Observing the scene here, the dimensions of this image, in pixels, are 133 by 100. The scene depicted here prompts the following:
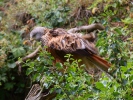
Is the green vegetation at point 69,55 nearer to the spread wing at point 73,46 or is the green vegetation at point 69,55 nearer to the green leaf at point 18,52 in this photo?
the green leaf at point 18,52

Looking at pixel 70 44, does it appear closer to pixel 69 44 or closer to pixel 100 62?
pixel 69 44

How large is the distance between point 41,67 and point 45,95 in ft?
4.53

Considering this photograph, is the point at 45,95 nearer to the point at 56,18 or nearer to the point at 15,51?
the point at 15,51

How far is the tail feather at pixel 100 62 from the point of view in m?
3.98

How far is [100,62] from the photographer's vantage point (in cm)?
411

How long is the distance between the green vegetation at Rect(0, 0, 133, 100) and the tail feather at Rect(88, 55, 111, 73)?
0.52 feet

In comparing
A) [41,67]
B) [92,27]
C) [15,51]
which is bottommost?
[15,51]

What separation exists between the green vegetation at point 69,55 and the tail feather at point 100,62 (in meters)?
0.16

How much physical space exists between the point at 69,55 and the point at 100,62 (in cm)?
160

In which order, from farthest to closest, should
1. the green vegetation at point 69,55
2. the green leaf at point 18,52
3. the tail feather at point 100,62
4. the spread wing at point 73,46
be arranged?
the green leaf at point 18,52, the spread wing at point 73,46, the tail feather at point 100,62, the green vegetation at point 69,55

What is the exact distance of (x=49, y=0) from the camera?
313 inches

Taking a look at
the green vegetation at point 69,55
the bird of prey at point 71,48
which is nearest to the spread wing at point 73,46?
the bird of prey at point 71,48

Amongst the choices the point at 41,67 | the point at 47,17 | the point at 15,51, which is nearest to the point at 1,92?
the point at 15,51

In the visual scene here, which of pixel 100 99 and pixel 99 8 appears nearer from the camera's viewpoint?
pixel 100 99
